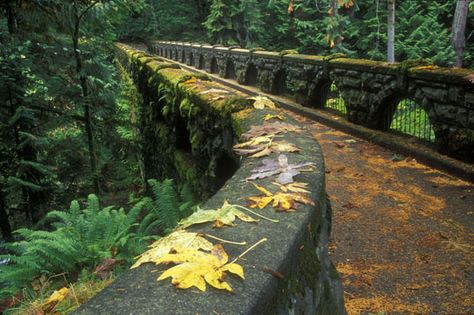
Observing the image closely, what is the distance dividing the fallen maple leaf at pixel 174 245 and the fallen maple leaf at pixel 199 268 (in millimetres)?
27

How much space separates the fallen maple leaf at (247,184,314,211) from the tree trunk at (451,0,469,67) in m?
24.7

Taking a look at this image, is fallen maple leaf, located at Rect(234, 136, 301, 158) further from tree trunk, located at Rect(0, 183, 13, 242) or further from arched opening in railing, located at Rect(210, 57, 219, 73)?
arched opening in railing, located at Rect(210, 57, 219, 73)

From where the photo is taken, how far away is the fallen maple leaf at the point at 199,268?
1.23 metres

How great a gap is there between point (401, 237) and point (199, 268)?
3.02m

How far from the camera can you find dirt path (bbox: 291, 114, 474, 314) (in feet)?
10.0

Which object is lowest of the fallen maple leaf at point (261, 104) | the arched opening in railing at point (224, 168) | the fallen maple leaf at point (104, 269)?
the fallen maple leaf at point (104, 269)

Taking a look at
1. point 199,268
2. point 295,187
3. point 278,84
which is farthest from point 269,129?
point 278,84

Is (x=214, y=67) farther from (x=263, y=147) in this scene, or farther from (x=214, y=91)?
(x=263, y=147)

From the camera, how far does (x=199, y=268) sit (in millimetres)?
1309

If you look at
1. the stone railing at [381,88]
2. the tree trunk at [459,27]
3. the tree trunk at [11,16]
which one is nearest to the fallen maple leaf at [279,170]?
the stone railing at [381,88]

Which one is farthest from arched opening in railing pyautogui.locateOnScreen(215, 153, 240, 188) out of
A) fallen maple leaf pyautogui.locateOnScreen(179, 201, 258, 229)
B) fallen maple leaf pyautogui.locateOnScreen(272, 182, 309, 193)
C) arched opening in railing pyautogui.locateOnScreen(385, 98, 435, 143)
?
arched opening in railing pyautogui.locateOnScreen(385, 98, 435, 143)

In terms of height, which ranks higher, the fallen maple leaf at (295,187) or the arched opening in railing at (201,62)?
the arched opening in railing at (201,62)

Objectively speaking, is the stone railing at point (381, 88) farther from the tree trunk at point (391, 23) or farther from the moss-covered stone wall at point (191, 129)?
the tree trunk at point (391, 23)

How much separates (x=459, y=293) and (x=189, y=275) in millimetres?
2542
